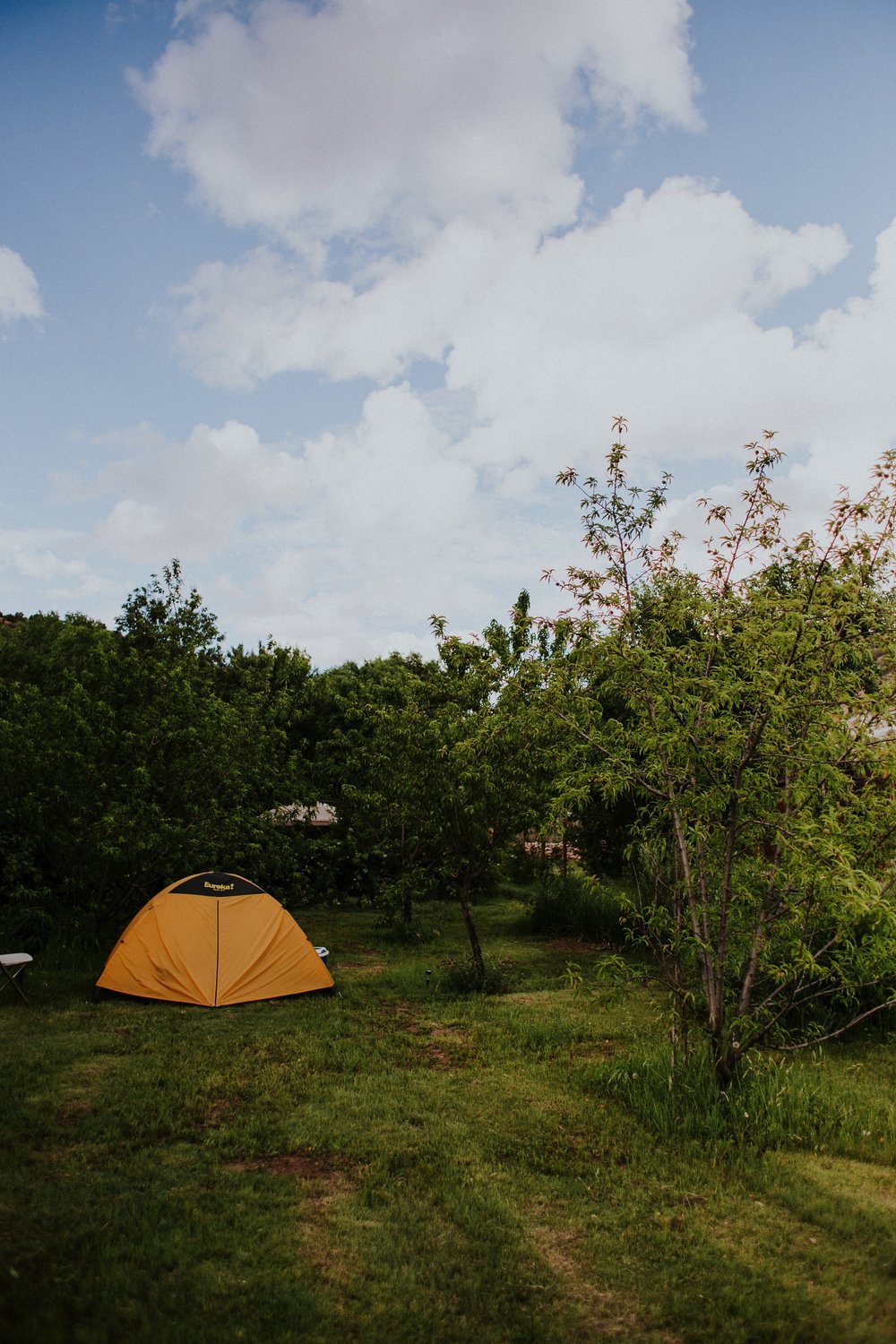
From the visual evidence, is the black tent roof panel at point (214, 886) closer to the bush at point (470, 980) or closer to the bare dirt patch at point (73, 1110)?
the bush at point (470, 980)

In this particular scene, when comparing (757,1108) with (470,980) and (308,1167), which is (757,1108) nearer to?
(308,1167)

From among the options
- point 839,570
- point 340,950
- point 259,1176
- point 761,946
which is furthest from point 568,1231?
point 340,950

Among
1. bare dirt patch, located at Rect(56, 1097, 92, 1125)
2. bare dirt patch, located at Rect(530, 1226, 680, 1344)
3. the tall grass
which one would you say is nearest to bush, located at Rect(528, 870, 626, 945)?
the tall grass

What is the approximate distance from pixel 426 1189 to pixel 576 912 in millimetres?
10574

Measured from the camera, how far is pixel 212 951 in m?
9.36

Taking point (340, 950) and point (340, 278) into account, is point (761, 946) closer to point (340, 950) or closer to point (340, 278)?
point (340, 950)

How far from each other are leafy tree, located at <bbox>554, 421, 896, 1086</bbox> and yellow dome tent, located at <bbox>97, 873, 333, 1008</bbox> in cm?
459

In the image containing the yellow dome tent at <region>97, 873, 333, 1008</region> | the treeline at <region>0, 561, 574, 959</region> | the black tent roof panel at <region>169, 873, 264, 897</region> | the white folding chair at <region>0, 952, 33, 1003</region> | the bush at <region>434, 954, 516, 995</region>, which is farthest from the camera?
the treeline at <region>0, 561, 574, 959</region>

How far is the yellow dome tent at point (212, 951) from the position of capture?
9148 mm

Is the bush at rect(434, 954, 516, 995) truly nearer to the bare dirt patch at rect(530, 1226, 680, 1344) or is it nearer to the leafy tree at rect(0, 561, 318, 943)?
the leafy tree at rect(0, 561, 318, 943)

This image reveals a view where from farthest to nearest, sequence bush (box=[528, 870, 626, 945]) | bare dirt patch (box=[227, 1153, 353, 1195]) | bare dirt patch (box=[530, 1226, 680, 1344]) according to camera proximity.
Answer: bush (box=[528, 870, 626, 945])
bare dirt patch (box=[227, 1153, 353, 1195])
bare dirt patch (box=[530, 1226, 680, 1344])

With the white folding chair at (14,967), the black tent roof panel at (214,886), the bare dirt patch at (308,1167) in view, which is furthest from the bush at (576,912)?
the bare dirt patch at (308,1167)

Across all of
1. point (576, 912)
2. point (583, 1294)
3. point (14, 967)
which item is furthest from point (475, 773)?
point (576, 912)

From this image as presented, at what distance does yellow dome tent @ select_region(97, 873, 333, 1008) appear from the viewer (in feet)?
30.0
